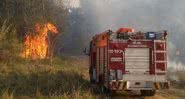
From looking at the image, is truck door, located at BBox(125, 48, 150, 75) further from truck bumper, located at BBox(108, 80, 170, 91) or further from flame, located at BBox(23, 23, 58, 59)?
flame, located at BBox(23, 23, 58, 59)

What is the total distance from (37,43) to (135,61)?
1702 cm

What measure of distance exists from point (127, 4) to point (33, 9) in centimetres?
1859

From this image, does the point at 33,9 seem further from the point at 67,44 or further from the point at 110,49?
the point at 67,44

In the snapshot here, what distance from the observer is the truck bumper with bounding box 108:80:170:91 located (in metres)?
16.5

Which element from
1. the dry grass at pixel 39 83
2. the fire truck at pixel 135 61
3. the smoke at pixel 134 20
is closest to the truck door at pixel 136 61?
the fire truck at pixel 135 61

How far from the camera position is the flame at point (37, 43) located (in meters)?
31.7

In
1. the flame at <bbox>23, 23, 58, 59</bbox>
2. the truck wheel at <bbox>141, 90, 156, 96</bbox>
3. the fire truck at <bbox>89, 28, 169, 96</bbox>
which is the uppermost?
the flame at <bbox>23, 23, 58, 59</bbox>

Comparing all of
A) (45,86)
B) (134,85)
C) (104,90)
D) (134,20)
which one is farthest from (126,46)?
(134,20)

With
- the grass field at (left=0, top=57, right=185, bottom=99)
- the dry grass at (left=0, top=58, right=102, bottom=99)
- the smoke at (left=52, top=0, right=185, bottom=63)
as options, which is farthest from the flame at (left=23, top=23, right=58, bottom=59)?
the smoke at (left=52, top=0, right=185, bottom=63)

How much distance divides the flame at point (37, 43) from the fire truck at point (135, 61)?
1489 cm

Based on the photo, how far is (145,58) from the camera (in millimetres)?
16859

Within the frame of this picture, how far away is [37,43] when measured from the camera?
107ft

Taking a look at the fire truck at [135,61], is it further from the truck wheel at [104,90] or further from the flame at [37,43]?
the flame at [37,43]

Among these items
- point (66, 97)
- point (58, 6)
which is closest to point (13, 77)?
point (66, 97)
